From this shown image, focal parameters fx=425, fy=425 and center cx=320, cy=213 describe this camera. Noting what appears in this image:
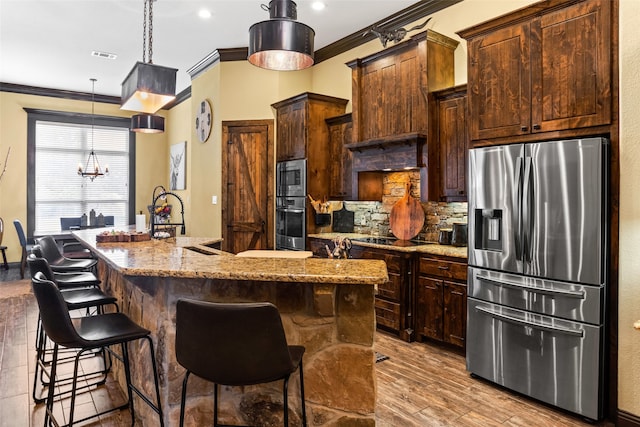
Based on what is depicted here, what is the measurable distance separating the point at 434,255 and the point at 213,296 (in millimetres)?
2261

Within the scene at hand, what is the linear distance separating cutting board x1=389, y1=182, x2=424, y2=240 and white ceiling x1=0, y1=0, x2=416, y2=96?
2.06 meters

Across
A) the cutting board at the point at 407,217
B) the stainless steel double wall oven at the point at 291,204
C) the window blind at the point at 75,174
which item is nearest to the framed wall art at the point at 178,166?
the window blind at the point at 75,174

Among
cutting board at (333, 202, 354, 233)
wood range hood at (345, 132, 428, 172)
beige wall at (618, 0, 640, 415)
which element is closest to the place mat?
beige wall at (618, 0, 640, 415)

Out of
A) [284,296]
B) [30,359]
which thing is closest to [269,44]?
[284,296]

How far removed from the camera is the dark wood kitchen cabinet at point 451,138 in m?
3.82

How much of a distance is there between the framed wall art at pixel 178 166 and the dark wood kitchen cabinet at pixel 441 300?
558 centimetres

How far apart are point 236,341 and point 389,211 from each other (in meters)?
3.54

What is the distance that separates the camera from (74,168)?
8312 mm

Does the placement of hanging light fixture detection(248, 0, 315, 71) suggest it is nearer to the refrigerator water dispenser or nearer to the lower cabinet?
the refrigerator water dispenser

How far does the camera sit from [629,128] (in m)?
2.50

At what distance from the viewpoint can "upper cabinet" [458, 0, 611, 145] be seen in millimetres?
2621

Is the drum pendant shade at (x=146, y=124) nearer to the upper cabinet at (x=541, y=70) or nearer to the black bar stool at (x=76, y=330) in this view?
the black bar stool at (x=76, y=330)

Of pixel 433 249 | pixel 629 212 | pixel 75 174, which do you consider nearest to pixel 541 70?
pixel 629 212

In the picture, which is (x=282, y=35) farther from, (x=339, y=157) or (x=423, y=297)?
(x=339, y=157)
